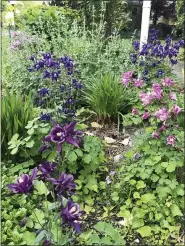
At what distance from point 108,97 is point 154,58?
857 mm

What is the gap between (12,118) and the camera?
8.21 ft

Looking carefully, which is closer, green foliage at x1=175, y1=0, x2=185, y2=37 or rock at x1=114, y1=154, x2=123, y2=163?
rock at x1=114, y1=154, x2=123, y2=163

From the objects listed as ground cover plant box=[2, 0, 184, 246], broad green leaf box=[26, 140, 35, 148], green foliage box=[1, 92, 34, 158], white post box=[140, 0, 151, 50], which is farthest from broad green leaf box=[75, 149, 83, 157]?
white post box=[140, 0, 151, 50]

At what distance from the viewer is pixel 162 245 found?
1913mm

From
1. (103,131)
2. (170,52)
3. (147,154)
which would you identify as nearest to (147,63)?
(170,52)

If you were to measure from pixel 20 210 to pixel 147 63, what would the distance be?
2.37 meters

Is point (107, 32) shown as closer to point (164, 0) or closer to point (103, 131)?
point (164, 0)

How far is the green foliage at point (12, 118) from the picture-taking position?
2.46 metres

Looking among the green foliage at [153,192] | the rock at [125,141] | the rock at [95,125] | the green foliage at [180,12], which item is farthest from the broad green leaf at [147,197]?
the green foliage at [180,12]

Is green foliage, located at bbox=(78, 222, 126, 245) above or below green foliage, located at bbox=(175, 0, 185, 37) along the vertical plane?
below

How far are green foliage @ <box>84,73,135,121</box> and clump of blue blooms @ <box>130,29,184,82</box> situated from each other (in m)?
0.37

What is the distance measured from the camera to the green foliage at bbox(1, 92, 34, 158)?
2465mm

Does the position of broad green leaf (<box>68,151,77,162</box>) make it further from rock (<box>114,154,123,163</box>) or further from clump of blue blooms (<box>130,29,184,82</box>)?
clump of blue blooms (<box>130,29,184,82</box>)

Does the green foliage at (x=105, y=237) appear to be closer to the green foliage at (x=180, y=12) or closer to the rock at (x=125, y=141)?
the rock at (x=125, y=141)
